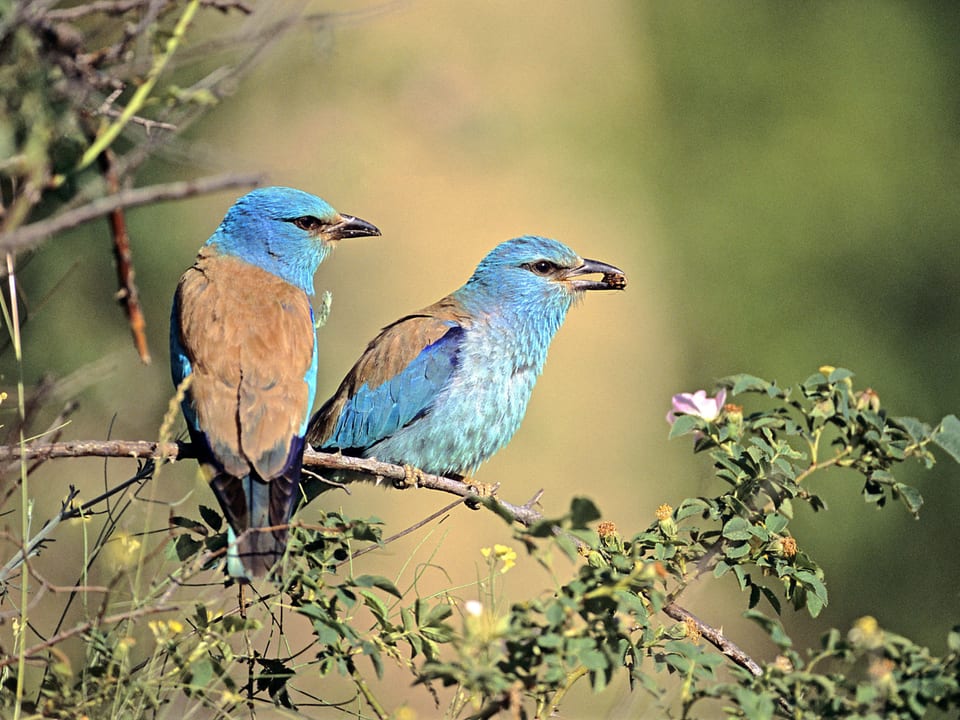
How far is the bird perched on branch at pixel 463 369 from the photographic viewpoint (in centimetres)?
405

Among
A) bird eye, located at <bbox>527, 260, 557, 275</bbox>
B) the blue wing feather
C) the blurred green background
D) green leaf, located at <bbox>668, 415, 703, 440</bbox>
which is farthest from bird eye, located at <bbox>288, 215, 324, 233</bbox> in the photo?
green leaf, located at <bbox>668, 415, 703, 440</bbox>

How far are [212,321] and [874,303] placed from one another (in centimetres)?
495

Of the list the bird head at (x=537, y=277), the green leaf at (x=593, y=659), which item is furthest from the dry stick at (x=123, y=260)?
the bird head at (x=537, y=277)

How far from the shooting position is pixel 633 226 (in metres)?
8.97

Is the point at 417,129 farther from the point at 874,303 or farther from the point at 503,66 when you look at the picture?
the point at 874,303

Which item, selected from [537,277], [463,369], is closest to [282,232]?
[463,369]

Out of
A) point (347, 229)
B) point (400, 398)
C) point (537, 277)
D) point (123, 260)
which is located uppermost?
point (123, 260)

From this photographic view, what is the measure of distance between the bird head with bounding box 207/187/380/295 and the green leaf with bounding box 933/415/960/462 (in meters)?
2.11

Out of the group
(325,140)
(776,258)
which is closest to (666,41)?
(776,258)

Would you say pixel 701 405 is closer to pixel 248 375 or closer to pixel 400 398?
pixel 248 375

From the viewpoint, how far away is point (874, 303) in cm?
717

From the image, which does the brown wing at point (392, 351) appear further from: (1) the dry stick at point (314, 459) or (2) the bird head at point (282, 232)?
(1) the dry stick at point (314, 459)

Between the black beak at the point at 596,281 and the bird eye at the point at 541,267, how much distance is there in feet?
0.23

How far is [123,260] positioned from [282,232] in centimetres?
223
